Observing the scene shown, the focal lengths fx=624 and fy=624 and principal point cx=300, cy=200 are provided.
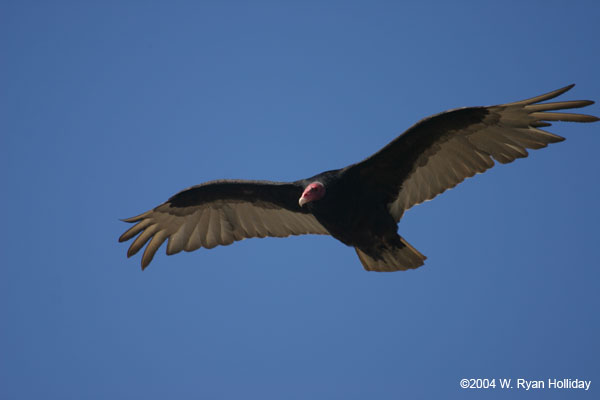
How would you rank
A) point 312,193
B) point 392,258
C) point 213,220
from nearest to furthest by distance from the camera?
1. point 312,193
2. point 392,258
3. point 213,220

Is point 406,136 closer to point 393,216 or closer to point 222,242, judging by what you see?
A: point 393,216

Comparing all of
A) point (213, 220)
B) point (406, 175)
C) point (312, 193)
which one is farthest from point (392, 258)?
point (213, 220)

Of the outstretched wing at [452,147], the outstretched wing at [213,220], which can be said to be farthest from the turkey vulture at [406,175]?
the outstretched wing at [213,220]

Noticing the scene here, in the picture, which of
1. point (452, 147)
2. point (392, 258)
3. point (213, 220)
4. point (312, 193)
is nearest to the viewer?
point (312, 193)

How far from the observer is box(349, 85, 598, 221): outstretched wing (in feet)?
17.8

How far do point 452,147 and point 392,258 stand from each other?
1.19m

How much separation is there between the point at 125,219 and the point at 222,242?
42.2 inches

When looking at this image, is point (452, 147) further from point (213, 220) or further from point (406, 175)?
point (213, 220)

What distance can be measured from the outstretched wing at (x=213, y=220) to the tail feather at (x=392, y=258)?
85 centimetres

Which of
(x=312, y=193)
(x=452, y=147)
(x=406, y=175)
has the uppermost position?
(x=452, y=147)

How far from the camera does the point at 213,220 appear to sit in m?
6.96

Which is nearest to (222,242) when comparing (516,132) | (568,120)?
(516,132)

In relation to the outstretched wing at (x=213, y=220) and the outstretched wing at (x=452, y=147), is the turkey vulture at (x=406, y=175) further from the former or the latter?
the outstretched wing at (x=213, y=220)

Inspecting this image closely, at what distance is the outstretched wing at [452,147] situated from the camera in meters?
5.43
